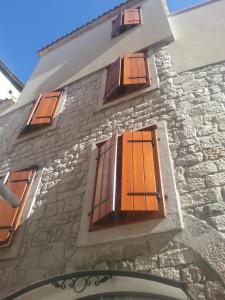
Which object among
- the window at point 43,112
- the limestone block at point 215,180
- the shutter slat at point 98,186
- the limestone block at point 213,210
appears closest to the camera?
the limestone block at point 213,210

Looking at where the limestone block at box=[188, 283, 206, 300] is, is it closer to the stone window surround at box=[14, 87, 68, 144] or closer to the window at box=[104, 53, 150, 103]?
the window at box=[104, 53, 150, 103]

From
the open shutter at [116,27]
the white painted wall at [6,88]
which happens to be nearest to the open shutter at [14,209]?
the open shutter at [116,27]

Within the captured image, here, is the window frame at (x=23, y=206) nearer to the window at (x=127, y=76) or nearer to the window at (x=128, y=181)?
the window at (x=128, y=181)

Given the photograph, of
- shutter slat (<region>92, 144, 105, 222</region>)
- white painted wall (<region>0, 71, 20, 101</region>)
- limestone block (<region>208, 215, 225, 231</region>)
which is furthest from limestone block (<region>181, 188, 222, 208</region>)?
white painted wall (<region>0, 71, 20, 101</region>)

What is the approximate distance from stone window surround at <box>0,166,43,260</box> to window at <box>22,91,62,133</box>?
137 cm

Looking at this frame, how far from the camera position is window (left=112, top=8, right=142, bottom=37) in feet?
26.0

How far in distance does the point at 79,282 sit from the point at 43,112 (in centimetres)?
418

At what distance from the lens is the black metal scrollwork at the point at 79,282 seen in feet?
10.3

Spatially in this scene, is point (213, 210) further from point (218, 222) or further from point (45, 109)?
point (45, 109)

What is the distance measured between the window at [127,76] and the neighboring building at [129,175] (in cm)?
3

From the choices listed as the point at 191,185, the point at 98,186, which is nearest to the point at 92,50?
the point at 98,186

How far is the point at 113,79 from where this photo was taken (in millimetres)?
6051

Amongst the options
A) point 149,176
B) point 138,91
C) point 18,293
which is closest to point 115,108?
point 138,91

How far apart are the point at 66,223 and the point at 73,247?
424 millimetres
